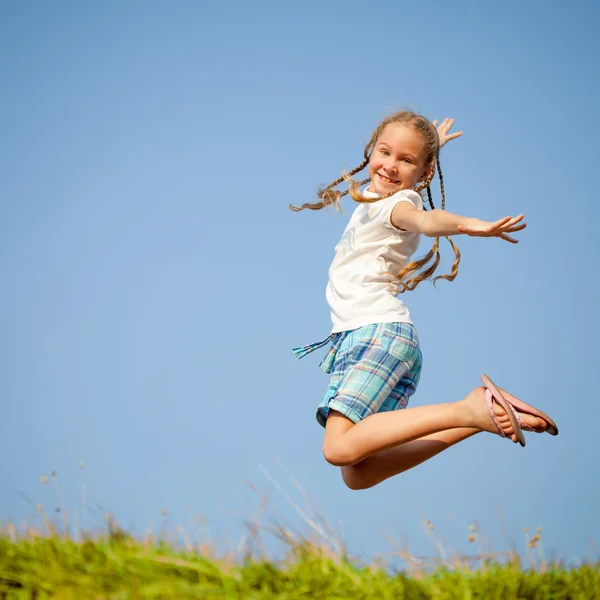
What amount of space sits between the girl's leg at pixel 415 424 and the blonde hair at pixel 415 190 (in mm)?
815

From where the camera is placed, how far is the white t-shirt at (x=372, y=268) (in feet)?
12.2

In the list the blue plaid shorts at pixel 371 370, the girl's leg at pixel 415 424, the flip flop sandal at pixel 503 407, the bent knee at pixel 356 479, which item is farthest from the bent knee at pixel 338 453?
the flip flop sandal at pixel 503 407

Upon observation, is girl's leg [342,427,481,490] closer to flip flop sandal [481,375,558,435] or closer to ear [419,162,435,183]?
flip flop sandal [481,375,558,435]

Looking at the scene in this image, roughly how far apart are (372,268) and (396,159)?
642 mm

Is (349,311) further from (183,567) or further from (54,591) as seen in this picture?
(54,591)

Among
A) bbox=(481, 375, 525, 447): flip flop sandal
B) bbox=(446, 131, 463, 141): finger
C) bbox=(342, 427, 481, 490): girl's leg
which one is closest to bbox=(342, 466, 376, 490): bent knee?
bbox=(342, 427, 481, 490): girl's leg

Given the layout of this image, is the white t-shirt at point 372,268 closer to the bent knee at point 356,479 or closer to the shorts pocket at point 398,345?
the shorts pocket at point 398,345

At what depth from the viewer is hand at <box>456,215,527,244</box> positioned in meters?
3.06

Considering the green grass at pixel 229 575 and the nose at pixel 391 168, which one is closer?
the green grass at pixel 229 575

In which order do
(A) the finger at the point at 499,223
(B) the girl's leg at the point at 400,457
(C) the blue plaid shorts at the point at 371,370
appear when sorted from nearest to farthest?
(A) the finger at the point at 499,223 → (C) the blue plaid shorts at the point at 371,370 → (B) the girl's leg at the point at 400,457

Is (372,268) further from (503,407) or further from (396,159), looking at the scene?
(503,407)

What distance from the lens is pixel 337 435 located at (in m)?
3.46

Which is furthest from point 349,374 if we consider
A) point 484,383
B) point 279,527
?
point 279,527

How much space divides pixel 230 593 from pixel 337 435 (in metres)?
1.37
